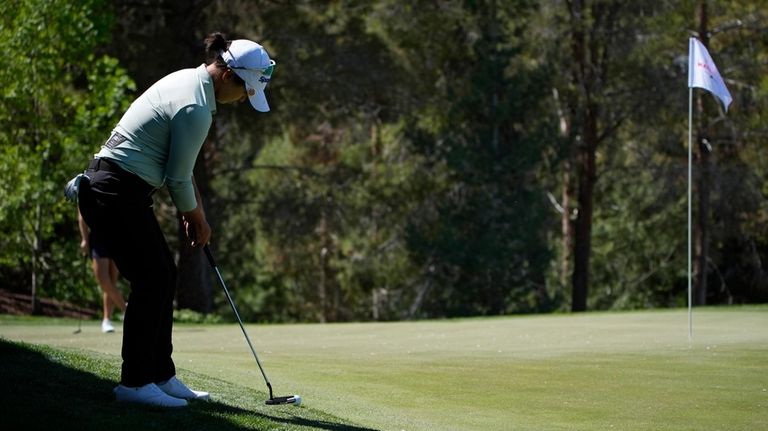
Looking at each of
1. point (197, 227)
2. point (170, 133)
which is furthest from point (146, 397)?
point (170, 133)

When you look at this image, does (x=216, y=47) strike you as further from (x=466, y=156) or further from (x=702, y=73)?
(x=466, y=156)

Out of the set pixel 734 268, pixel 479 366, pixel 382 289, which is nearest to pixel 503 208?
pixel 382 289

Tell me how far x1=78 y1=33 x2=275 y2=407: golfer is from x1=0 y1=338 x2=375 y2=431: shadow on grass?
0.79 ft

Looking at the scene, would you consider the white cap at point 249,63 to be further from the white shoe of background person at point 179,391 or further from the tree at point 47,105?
the tree at point 47,105

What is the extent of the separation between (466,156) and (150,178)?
83.2ft

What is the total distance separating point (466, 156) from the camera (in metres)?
31.3

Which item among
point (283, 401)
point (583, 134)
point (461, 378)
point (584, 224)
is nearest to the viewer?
point (283, 401)

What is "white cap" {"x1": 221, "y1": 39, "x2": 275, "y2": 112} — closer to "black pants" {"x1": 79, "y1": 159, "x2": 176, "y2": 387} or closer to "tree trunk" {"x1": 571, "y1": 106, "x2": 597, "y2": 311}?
"black pants" {"x1": 79, "y1": 159, "x2": 176, "y2": 387}

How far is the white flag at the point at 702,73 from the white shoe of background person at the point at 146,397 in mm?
→ 9009

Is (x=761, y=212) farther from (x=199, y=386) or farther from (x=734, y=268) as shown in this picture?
(x=199, y=386)

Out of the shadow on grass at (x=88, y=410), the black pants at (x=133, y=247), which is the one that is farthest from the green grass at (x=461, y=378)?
the black pants at (x=133, y=247)

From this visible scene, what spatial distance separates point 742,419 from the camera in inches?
270

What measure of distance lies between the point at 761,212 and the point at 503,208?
9.12m

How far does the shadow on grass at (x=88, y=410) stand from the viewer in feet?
17.4
